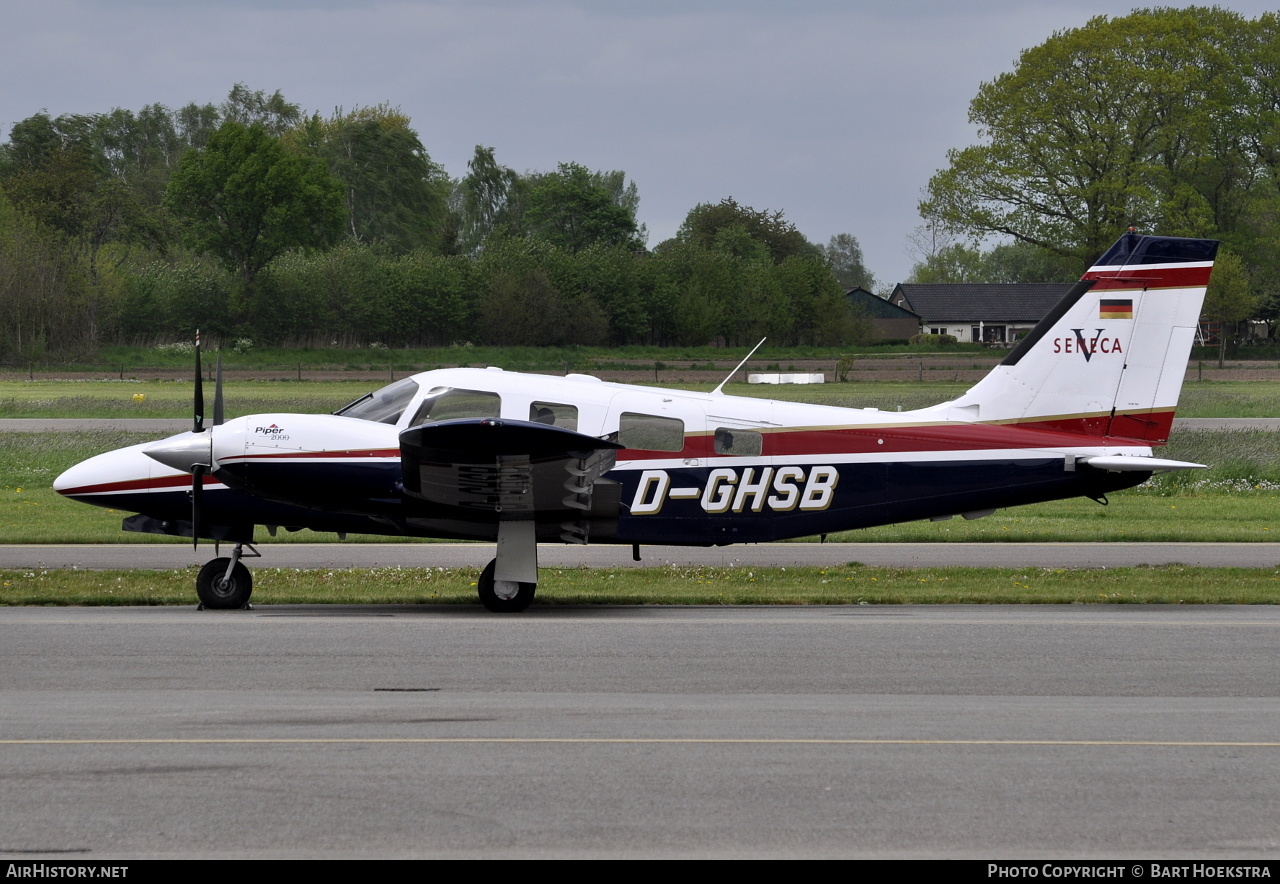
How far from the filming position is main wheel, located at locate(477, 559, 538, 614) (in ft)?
40.6

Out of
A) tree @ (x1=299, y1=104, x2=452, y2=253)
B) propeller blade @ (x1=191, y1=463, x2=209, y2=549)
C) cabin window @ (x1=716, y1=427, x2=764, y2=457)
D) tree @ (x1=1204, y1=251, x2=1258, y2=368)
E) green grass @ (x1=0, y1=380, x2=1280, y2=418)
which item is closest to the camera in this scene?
propeller blade @ (x1=191, y1=463, x2=209, y2=549)

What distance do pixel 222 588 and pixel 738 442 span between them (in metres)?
5.30

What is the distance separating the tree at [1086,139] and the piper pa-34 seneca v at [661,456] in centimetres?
4637

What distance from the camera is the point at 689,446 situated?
12.8 m

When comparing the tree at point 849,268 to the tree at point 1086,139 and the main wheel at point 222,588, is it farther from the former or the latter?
the main wheel at point 222,588

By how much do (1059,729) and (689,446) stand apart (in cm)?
585

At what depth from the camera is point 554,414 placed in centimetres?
1241

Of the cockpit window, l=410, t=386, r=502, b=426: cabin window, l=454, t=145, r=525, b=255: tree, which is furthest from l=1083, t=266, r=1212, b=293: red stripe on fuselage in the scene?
l=454, t=145, r=525, b=255: tree

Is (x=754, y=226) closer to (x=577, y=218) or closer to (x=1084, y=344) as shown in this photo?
(x=577, y=218)

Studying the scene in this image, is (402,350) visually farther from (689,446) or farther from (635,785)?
(635,785)

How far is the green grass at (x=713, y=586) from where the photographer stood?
43.4 feet

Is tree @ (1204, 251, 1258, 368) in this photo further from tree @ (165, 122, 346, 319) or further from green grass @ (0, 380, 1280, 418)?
tree @ (165, 122, 346, 319)

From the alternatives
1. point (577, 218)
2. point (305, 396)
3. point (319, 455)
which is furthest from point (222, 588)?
point (577, 218)

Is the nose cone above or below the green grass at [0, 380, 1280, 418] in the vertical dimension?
above
